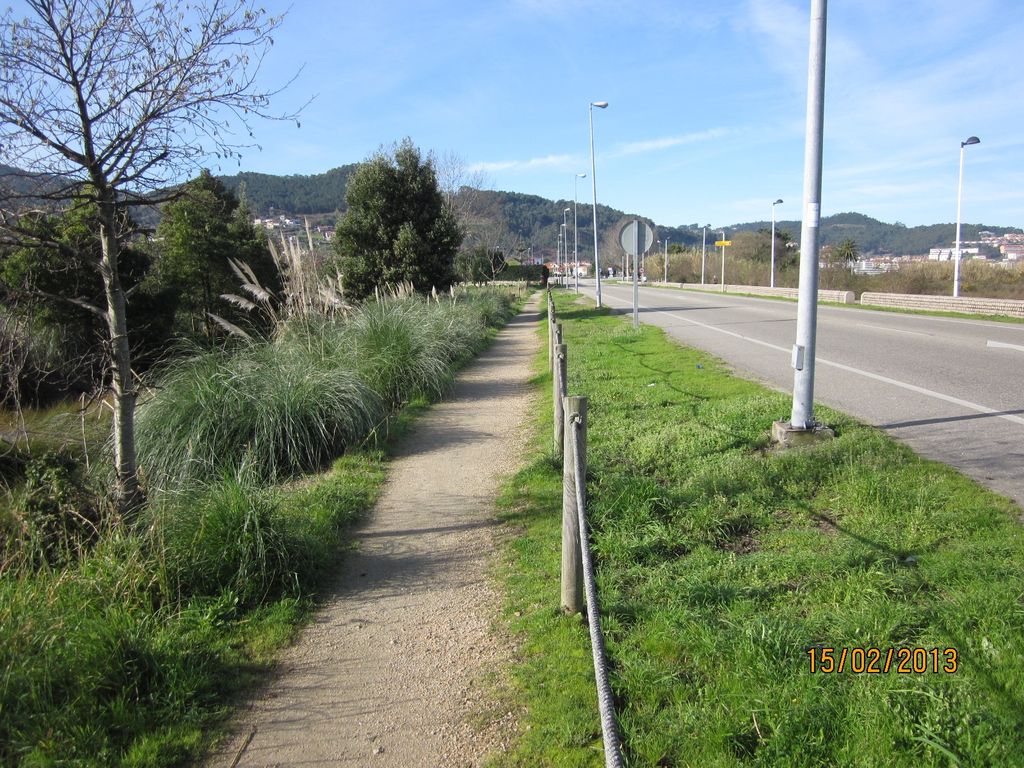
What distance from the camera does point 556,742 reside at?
9.15 feet

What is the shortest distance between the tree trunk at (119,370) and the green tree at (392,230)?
58.1 feet

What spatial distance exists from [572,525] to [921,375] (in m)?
8.25

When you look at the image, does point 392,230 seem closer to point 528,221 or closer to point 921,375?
point 921,375

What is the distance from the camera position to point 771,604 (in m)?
3.66

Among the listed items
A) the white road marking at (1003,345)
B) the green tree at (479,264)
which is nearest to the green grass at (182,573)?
the white road marking at (1003,345)

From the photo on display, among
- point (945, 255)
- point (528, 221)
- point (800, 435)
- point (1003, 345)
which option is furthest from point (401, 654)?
point (528, 221)

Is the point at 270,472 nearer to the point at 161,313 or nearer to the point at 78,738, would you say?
the point at 78,738

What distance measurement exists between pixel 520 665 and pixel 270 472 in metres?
3.85

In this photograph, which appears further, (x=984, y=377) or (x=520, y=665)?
(x=984, y=377)

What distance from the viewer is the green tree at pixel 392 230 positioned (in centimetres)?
2209

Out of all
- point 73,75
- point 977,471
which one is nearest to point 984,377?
point 977,471

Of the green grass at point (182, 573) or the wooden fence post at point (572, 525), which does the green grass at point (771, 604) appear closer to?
the wooden fence post at point (572, 525)

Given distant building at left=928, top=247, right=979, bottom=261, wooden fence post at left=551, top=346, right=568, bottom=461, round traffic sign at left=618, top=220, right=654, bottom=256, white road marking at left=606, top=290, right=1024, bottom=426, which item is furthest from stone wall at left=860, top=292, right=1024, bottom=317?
wooden fence post at left=551, top=346, right=568, bottom=461

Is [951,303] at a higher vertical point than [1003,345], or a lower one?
higher
